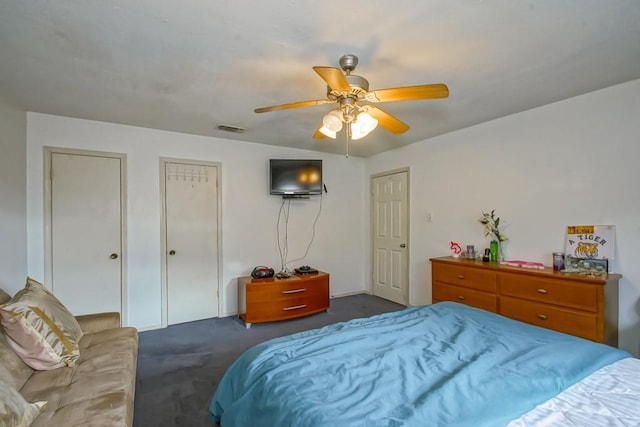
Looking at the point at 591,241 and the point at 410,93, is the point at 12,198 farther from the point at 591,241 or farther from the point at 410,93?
the point at 591,241

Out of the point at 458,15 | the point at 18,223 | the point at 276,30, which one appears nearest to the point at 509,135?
the point at 458,15

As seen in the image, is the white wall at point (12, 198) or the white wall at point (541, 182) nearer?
the white wall at point (541, 182)

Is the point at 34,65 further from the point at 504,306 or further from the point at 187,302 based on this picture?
the point at 504,306

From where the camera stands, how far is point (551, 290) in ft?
7.91

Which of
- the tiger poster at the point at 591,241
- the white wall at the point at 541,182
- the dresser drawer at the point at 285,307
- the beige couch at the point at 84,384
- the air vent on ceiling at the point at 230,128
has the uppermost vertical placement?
the air vent on ceiling at the point at 230,128

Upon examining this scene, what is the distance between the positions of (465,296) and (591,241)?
117 cm

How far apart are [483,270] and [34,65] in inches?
160

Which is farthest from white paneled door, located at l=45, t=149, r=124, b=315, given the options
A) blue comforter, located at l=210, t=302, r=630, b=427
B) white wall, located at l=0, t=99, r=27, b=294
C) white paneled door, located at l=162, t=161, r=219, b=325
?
blue comforter, located at l=210, t=302, r=630, b=427

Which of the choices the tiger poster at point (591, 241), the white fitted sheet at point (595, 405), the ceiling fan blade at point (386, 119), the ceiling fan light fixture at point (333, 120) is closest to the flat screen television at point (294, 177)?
the ceiling fan blade at point (386, 119)

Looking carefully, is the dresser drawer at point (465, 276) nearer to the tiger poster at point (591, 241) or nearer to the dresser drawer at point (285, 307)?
the tiger poster at point (591, 241)

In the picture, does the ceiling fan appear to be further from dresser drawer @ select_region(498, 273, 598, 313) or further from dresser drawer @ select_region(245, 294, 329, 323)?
dresser drawer @ select_region(245, 294, 329, 323)

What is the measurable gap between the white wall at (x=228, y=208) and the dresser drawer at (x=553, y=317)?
262 centimetres

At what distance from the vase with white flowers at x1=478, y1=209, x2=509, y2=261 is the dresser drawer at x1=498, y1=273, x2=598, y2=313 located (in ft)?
1.60

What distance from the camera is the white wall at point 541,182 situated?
2.37 meters
